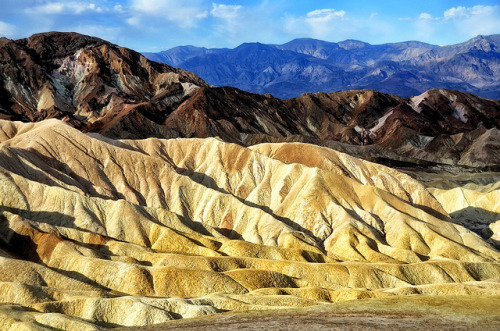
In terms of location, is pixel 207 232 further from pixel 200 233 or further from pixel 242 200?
pixel 242 200

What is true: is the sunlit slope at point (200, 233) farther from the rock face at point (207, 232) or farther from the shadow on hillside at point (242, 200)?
the shadow on hillside at point (242, 200)

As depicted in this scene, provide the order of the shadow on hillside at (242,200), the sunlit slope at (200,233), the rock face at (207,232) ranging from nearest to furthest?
the rock face at (207,232) → the sunlit slope at (200,233) → the shadow on hillside at (242,200)

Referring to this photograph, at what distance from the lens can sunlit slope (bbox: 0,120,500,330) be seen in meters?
72.8

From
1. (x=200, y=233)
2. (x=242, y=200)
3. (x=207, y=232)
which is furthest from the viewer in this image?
(x=242, y=200)

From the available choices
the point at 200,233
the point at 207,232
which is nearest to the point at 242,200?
the point at 207,232

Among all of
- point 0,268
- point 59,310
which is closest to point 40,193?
point 0,268

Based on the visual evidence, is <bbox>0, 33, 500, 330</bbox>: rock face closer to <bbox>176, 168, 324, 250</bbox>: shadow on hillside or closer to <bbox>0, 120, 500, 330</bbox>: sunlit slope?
<bbox>0, 120, 500, 330</bbox>: sunlit slope

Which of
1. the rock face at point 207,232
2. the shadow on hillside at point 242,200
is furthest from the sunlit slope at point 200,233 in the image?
the shadow on hillside at point 242,200

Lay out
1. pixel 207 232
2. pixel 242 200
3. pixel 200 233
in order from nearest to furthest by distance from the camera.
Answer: pixel 200 233 < pixel 207 232 < pixel 242 200

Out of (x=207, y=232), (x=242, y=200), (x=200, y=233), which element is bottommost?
(x=207, y=232)

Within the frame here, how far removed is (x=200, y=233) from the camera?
377 feet

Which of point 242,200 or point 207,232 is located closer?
point 207,232

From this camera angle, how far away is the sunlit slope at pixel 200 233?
239ft

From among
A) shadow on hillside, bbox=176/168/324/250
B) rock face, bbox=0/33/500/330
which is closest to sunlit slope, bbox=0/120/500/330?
rock face, bbox=0/33/500/330
